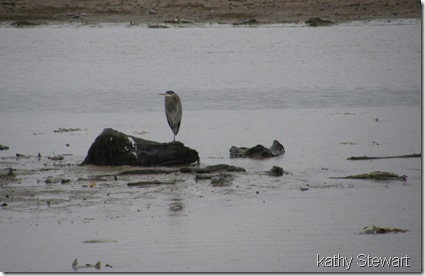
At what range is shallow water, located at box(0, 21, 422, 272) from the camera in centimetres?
870

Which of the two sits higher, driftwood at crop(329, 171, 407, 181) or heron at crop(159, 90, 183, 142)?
heron at crop(159, 90, 183, 142)

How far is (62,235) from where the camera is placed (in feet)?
30.2

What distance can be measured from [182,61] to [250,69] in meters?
4.15

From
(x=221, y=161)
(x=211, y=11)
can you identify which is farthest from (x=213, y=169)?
(x=211, y=11)

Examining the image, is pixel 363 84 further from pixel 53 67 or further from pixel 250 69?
pixel 53 67

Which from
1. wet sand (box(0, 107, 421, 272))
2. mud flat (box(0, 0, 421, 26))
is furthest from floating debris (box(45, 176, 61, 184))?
mud flat (box(0, 0, 421, 26))

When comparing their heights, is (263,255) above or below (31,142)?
below

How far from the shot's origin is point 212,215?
389 inches

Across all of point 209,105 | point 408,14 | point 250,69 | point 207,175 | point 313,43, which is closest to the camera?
point 207,175

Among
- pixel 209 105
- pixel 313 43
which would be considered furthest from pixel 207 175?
pixel 313 43

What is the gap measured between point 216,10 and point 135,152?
3572cm

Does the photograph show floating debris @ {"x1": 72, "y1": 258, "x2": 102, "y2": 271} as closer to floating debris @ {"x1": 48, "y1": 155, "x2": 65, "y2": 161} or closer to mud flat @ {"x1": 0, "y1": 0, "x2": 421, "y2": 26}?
floating debris @ {"x1": 48, "y1": 155, "x2": 65, "y2": 161}

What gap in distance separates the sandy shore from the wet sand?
32.8 metres

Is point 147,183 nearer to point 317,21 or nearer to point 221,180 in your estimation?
point 221,180
